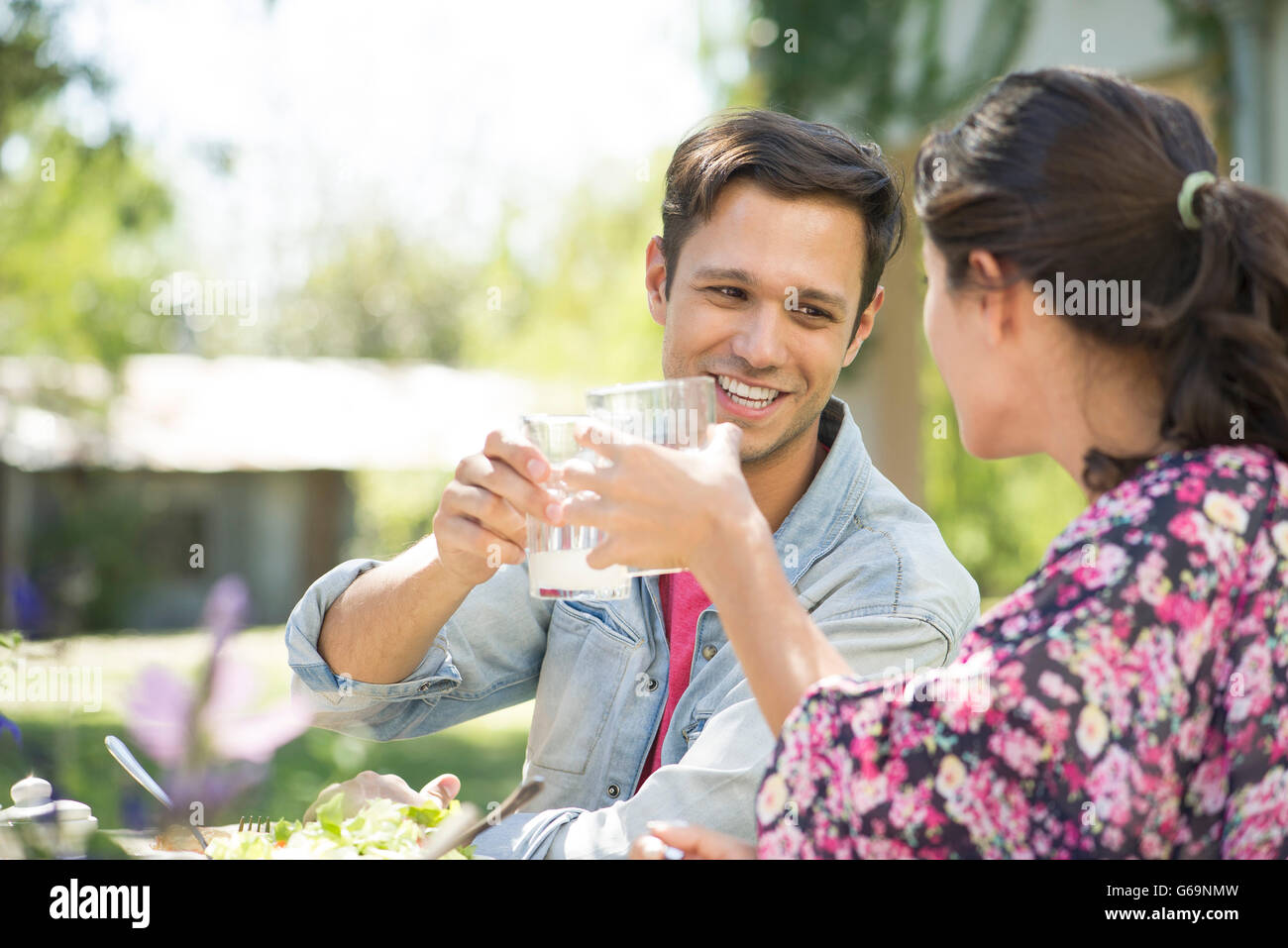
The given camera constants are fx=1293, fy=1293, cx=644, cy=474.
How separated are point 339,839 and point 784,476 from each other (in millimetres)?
1329

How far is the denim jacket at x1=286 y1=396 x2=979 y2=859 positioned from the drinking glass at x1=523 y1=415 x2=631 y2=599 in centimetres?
33

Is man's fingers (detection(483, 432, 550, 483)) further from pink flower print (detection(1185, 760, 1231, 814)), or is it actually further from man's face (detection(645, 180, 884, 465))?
pink flower print (detection(1185, 760, 1231, 814))

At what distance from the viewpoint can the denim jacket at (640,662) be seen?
7.07 feet

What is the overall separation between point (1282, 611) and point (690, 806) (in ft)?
3.17

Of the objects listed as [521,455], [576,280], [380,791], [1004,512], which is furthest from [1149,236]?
[576,280]

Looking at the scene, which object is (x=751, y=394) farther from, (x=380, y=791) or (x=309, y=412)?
(x=309, y=412)

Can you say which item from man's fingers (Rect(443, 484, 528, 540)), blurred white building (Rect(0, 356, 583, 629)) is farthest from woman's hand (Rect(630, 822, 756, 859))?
blurred white building (Rect(0, 356, 583, 629))

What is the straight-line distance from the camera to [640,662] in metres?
2.69

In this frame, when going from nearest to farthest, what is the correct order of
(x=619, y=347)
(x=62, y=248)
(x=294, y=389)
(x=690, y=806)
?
(x=690, y=806) < (x=62, y=248) < (x=619, y=347) < (x=294, y=389)

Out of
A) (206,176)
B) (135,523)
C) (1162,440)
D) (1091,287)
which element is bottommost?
(135,523)

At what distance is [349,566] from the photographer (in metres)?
2.71
